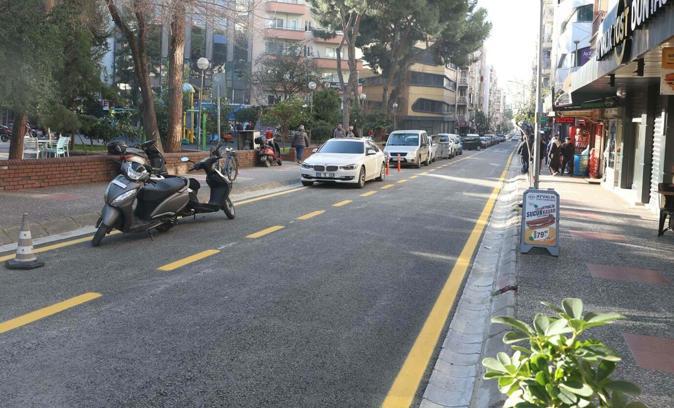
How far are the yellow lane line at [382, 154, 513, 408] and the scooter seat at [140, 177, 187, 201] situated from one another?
4.45 metres

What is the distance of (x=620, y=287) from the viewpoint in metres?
7.07

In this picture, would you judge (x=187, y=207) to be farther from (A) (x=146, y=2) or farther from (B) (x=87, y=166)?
(A) (x=146, y=2)

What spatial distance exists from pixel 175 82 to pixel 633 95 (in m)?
13.9

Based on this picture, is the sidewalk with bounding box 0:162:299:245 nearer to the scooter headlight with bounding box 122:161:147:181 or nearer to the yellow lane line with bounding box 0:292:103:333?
the scooter headlight with bounding box 122:161:147:181

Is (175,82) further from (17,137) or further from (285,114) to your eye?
(285,114)

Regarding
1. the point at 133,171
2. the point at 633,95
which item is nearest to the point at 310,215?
the point at 133,171

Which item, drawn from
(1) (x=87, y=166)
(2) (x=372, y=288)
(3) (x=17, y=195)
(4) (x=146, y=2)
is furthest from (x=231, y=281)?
(4) (x=146, y=2)

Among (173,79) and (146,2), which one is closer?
(146,2)

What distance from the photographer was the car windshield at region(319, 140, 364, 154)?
20000mm

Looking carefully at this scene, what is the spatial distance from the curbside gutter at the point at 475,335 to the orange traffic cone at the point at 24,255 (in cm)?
486

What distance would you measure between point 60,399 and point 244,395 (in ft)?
3.62

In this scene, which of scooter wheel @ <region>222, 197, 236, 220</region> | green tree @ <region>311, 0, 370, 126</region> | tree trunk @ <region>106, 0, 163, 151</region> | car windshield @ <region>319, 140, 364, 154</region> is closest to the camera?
scooter wheel @ <region>222, 197, 236, 220</region>

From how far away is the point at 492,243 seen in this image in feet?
34.6

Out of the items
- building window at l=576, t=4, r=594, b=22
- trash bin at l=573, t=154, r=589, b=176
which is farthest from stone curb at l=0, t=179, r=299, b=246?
building window at l=576, t=4, r=594, b=22
